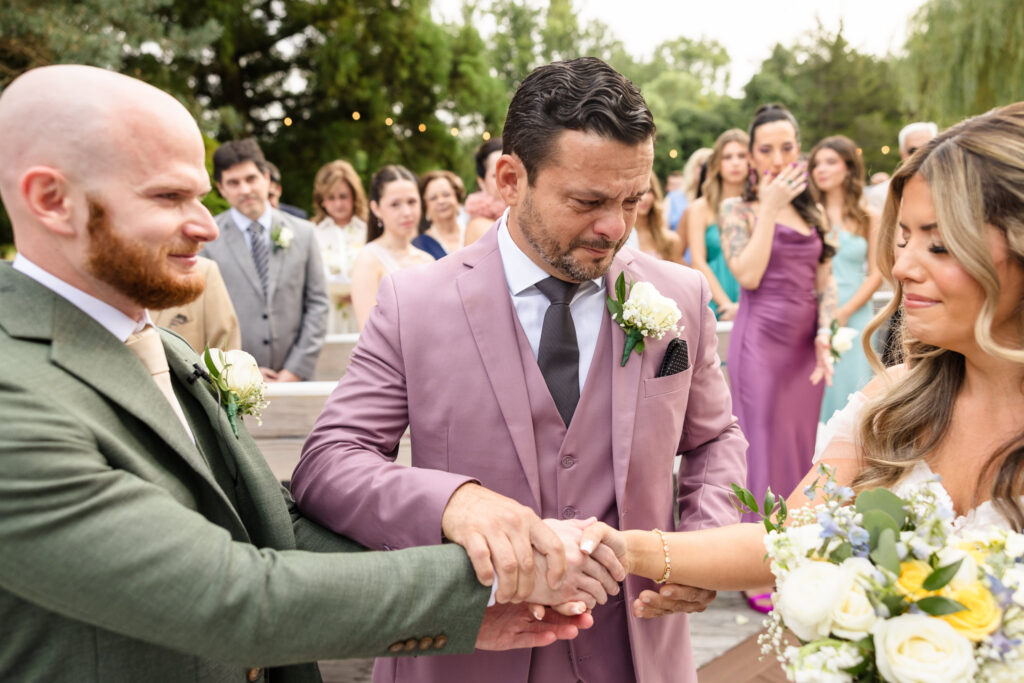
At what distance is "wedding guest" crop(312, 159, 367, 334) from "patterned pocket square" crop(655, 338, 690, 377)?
518 cm

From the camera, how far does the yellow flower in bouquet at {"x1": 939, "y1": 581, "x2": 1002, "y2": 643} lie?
1.22 meters

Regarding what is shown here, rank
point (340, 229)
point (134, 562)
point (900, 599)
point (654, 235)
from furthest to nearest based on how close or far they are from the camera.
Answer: point (340, 229), point (654, 235), point (900, 599), point (134, 562)

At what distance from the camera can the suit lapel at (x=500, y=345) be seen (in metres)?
1.80

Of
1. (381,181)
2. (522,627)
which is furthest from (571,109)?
(381,181)

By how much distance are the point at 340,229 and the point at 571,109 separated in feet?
18.6

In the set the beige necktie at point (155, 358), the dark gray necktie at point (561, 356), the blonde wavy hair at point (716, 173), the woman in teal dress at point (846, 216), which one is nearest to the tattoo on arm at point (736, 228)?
the woman in teal dress at point (846, 216)

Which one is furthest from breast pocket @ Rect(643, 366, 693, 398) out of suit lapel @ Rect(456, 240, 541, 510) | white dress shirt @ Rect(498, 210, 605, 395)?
suit lapel @ Rect(456, 240, 541, 510)

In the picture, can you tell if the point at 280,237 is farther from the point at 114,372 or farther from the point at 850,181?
the point at 850,181

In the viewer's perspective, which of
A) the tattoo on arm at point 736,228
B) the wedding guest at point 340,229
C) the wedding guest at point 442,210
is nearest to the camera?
the tattoo on arm at point 736,228

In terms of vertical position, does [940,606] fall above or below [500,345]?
below

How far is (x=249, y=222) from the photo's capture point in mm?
5020

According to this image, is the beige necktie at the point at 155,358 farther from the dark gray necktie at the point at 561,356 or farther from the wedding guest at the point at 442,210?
the wedding guest at the point at 442,210

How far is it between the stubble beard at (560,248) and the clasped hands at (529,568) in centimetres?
58

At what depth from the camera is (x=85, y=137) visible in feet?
4.05
